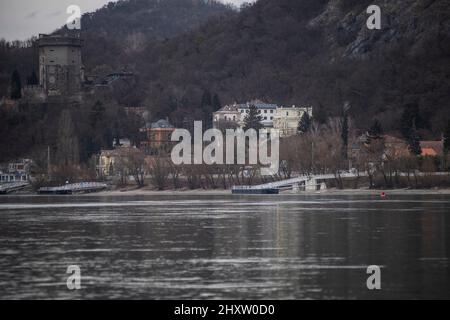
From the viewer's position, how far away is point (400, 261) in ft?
149

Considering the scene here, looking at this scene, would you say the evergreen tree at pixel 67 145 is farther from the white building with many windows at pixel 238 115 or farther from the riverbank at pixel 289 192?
the white building with many windows at pixel 238 115

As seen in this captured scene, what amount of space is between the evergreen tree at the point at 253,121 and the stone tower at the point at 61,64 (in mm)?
28351

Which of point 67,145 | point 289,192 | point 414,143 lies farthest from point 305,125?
point 289,192

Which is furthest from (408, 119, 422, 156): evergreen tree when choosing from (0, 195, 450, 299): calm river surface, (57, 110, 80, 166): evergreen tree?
(0, 195, 450, 299): calm river surface

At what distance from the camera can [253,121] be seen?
17562 centimetres

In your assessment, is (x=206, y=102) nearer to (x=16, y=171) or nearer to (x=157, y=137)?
(x=157, y=137)

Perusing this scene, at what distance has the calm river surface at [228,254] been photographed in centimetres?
3900

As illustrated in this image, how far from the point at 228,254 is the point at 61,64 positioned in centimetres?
14639

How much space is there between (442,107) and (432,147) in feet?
107

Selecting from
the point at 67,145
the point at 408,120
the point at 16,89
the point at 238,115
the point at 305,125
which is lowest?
the point at 67,145

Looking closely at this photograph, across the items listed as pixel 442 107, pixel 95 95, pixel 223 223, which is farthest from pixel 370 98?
pixel 223 223

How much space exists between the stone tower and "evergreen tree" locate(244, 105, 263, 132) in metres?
28.4

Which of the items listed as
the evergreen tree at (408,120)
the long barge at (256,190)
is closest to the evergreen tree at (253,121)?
the evergreen tree at (408,120)
